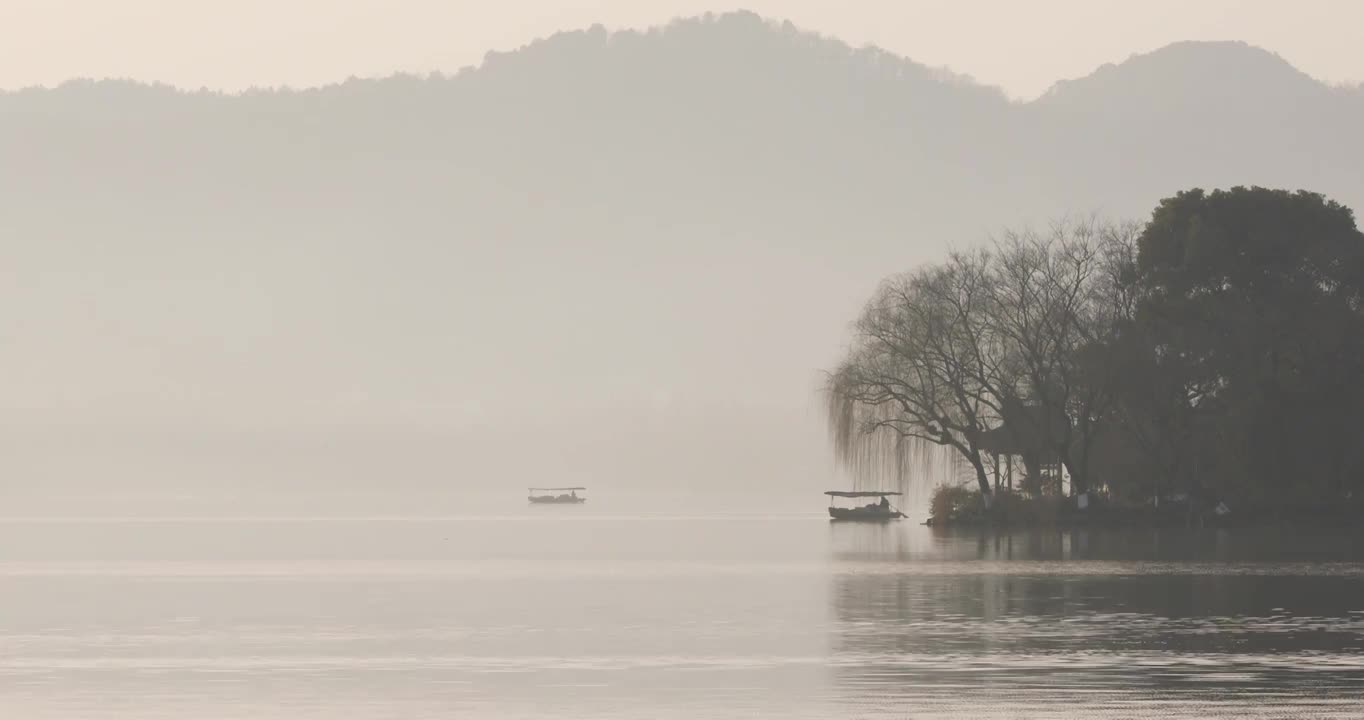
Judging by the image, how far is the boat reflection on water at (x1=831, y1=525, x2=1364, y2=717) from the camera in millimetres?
24922

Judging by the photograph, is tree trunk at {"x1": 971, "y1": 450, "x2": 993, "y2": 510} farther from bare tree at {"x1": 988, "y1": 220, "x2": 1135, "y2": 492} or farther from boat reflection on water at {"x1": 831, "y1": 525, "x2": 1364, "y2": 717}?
boat reflection on water at {"x1": 831, "y1": 525, "x2": 1364, "y2": 717}

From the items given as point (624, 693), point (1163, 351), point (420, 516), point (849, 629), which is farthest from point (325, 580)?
point (420, 516)

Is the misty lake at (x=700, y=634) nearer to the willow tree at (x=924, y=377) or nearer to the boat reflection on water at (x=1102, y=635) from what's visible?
the boat reflection on water at (x=1102, y=635)

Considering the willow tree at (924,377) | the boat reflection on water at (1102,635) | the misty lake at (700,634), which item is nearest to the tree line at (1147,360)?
the willow tree at (924,377)

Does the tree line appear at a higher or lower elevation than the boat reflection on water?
higher

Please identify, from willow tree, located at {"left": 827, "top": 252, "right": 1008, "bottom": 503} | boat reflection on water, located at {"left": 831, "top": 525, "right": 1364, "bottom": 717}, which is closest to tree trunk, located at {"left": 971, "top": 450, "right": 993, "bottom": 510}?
willow tree, located at {"left": 827, "top": 252, "right": 1008, "bottom": 503}

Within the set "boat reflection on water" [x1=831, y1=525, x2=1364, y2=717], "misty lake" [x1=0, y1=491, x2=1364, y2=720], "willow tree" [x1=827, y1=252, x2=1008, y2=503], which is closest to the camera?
"boat reflection on water" [x1=831, y1=525, x2=1364, y2=717]

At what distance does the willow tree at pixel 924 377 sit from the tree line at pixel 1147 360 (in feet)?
0.27

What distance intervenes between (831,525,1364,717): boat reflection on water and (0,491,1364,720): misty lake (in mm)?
96

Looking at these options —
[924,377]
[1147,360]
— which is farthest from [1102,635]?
[924,377]

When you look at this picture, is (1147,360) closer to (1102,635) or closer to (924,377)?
(924,377)

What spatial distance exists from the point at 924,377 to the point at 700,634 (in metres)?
59.1

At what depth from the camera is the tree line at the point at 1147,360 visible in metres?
84.6

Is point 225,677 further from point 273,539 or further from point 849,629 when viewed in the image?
point 273,539
